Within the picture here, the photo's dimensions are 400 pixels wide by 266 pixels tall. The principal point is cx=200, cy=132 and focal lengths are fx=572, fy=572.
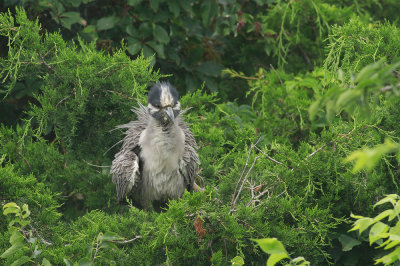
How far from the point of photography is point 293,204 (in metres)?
4.13

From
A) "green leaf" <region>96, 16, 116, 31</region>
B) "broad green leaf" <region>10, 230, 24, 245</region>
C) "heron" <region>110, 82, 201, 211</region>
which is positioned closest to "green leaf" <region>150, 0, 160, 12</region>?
"green leaf" <region>96, 16, 116, 31</region>

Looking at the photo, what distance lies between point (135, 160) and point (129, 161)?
0.18ft

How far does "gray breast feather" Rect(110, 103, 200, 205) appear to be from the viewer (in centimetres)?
498

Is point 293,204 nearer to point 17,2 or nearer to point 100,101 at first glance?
point 100,101

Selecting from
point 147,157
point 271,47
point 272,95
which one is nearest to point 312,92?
point 272,95

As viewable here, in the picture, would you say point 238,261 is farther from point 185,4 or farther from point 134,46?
point 185,4

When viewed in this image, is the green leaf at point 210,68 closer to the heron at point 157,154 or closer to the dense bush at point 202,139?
the dense bush at point 202,139

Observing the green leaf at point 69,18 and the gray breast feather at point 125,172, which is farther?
the green leaf at point 69,18

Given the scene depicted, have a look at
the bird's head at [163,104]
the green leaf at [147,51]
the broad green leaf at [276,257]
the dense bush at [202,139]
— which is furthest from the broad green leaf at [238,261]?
the green leaf at [147,51]

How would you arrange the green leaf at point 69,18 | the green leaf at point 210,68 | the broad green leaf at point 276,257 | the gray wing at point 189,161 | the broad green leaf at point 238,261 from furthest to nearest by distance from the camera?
the green leaf at point 210,68 → the green leaf at point 69,18 → the gray wing at point 189,161 → the broad green leaf at point 238,261 → the broad green leaf at point 276,257

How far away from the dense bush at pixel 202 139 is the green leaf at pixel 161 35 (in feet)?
0.06

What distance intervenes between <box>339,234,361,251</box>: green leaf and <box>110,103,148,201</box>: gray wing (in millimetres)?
1823

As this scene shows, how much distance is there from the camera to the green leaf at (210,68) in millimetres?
6523

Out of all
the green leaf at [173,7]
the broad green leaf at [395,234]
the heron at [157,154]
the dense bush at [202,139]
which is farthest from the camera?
the green leaf at [173,7]
